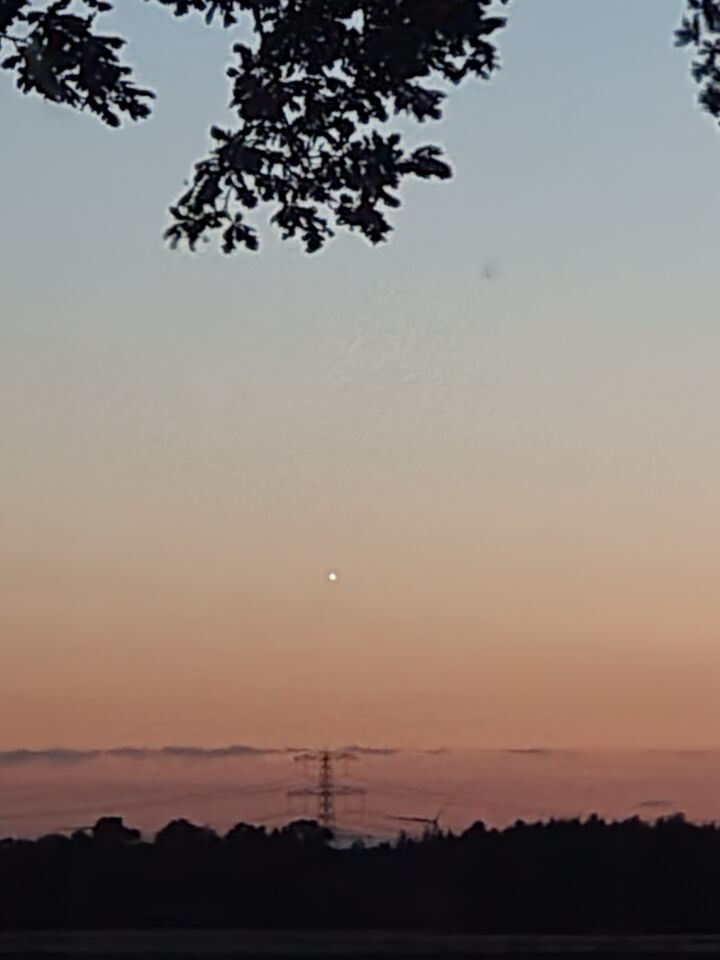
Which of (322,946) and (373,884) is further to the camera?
(373,884)

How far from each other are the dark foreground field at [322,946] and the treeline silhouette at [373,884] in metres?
0.48

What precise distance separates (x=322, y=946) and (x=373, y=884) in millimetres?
927

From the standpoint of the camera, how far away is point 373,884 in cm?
993

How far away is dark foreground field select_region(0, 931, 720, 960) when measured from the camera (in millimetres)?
8914

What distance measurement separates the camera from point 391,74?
1044cm

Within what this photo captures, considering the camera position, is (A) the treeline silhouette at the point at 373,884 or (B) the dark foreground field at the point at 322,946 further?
(A) the treeline silhouette at the point at 373,884

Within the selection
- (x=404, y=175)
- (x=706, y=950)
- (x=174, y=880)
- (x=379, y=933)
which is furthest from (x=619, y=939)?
(x=404, y=175)

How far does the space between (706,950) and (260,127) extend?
4.94 m

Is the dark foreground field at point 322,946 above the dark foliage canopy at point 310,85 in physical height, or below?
below

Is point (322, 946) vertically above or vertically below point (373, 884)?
below

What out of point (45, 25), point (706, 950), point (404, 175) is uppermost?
point (45, 25)

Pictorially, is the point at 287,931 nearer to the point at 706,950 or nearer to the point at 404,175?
the point at 706,950

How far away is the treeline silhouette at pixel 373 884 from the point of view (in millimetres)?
9797

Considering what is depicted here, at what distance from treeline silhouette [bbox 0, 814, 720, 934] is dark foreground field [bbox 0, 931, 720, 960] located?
1.57 ft
